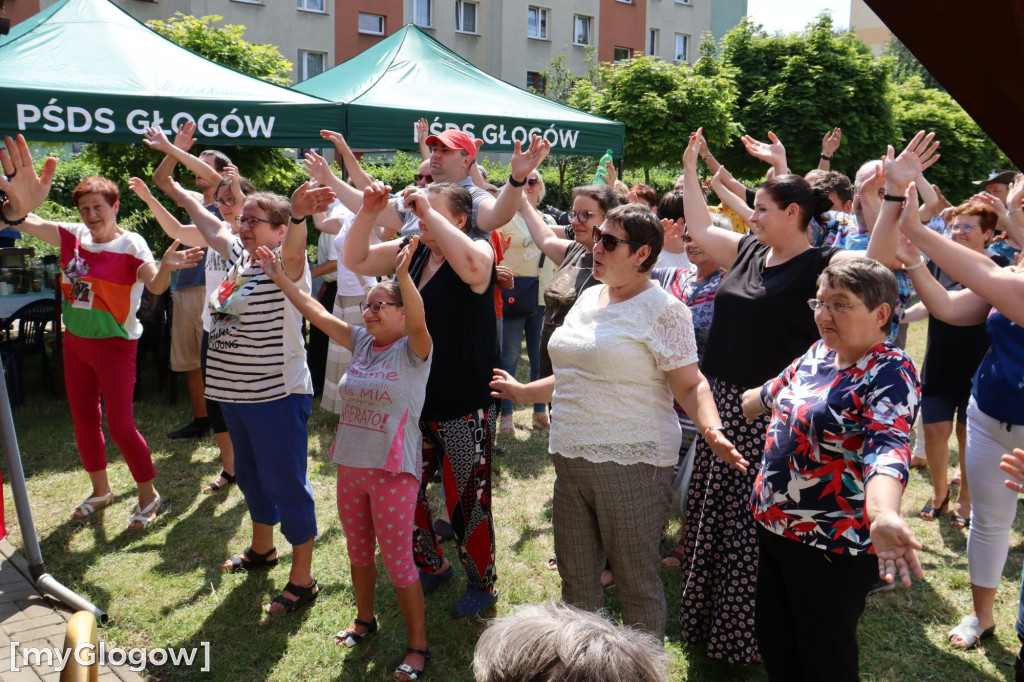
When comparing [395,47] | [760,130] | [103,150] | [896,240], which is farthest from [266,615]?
[760,130]

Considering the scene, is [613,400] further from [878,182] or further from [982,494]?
[982,494]

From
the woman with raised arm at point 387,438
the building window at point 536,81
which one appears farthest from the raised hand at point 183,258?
the building window at point 536,81

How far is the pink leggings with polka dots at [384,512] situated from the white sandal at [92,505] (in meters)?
2.51

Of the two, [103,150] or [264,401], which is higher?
[103,150]

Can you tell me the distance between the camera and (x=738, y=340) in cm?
343

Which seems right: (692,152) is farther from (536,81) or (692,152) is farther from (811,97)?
(536,81)

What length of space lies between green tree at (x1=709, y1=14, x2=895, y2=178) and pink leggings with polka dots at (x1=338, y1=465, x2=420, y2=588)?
21.4 metres

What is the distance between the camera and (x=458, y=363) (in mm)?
3752

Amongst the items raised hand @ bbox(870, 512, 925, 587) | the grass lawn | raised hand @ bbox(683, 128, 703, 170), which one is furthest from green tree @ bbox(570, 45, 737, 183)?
raised hand @ bbox(870, 512, 925, 587)

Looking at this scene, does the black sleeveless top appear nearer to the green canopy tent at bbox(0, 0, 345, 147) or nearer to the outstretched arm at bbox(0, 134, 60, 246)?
the outstretched arm at bbox(0, 134, 60, 246)

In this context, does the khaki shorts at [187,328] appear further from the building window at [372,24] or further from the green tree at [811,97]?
the building window at [372,24]

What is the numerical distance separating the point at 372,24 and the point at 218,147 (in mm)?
22290

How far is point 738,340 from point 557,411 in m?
0.87

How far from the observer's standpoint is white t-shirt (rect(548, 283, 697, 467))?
2998 millimetres
